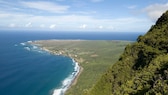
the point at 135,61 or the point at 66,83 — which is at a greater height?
the point at 135,61

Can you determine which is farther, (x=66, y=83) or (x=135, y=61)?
(x=66, y=83)

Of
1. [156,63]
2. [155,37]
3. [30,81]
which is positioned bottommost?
[30,81]

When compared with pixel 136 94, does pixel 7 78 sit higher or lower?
lower

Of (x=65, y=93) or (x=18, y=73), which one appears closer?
(x=65, y=93)

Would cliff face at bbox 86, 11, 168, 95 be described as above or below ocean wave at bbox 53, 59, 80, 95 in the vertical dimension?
above

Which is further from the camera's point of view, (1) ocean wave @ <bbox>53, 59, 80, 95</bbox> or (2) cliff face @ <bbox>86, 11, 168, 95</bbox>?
(1) ocean wave @ <bbox>53, 59, 80, 95</bbox>

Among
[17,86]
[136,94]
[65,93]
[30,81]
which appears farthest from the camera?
[30,81]

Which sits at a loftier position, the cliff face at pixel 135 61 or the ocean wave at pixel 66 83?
the cliff face at pixel 135 61

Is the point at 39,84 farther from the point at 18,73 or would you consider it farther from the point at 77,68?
the point at 77,68

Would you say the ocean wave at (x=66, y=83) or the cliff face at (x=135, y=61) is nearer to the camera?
the cliff face at (x=135, y=61)

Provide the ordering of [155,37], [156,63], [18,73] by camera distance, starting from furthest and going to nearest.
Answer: [18,73], [155,37], [156,63]

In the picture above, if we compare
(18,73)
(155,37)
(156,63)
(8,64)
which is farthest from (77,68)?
Answer: (156,63)
